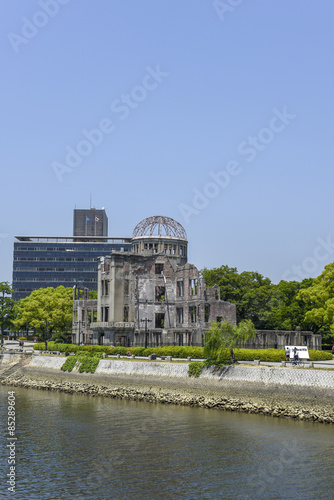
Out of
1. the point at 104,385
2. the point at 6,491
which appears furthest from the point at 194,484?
the point at 104,385

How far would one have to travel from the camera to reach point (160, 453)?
111 ft

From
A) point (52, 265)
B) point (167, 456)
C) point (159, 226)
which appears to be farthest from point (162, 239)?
point (52, 265)

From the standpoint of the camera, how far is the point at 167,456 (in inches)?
1300

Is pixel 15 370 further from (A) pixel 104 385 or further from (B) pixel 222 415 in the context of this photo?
(B) pixel 222 415

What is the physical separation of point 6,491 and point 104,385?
3708 cm

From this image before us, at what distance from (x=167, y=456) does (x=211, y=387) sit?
2088 cm

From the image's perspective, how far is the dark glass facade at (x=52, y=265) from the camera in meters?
185

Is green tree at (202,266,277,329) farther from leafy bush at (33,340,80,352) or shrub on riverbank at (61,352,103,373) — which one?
shrub on riverbank at (61,352,103,373)

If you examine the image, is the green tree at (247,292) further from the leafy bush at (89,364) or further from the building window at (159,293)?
the leafy bush at (89,364)

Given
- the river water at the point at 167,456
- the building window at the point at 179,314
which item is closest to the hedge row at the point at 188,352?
the river water at the point at 167,456

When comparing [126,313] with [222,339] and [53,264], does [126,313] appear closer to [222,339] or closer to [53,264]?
[222,339]

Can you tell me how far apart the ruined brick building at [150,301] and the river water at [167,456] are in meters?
33.9

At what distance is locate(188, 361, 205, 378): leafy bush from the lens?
55844 millimetres

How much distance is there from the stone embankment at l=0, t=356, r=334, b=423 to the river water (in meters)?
2.19
